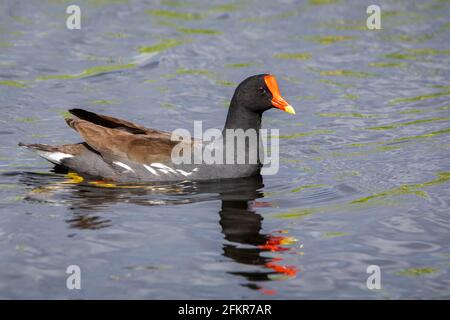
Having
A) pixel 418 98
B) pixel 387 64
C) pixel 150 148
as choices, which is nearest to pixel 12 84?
pixel 150 148

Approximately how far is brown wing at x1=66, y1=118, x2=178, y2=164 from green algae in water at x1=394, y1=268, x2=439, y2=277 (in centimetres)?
313

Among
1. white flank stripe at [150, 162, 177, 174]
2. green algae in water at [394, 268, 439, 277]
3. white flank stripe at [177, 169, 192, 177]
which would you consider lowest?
green algae in water at [394, 268, 439, 277]

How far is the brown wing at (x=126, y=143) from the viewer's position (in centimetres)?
935

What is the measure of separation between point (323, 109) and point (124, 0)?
5.87 m

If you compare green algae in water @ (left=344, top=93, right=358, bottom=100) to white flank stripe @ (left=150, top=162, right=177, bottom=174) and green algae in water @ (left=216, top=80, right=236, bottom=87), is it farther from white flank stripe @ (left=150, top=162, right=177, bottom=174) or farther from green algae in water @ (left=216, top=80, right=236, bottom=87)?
white flank stripe @ (left=150, top=162, right=177, bottom=174)

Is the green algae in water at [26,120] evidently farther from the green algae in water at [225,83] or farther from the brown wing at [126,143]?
the green algae in water at [225,83]

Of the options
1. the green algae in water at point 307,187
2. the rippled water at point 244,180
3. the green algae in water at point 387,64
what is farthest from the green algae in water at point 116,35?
the green algae in water at point 307,187

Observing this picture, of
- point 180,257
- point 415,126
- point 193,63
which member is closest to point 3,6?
point 193,63

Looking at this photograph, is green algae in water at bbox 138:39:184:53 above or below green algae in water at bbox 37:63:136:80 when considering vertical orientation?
above

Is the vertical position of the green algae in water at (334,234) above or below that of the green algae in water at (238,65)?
below

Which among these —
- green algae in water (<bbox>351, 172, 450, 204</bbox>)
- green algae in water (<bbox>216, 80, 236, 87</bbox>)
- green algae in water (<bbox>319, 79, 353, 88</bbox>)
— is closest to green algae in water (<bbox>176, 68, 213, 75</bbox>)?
green algae in water (<bbox>216, 80, 236, 87</bbox>)

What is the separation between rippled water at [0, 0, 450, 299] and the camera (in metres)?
7.14

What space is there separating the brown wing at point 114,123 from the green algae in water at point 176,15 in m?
6.38
